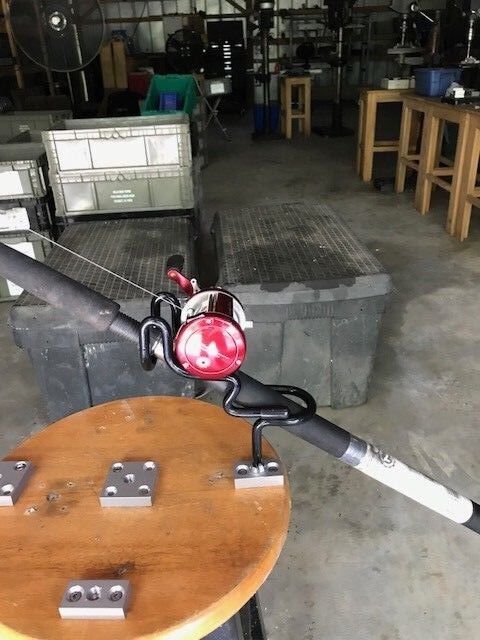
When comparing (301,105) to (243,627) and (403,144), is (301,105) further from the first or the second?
(243,627)

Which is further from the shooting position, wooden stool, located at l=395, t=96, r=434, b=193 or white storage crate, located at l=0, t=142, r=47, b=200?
wooden stool, located at l=395, t=96, r=434, b=193

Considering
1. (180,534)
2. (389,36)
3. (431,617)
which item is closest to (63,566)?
(180,534)

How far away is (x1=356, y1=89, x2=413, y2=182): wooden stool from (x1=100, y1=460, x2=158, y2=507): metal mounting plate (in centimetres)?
360

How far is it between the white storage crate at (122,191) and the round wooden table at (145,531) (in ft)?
4.81

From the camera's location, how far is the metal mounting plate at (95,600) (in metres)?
0.51

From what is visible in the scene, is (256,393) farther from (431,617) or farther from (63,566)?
(431,617)

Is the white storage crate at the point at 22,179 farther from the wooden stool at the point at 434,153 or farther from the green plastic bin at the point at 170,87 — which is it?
the wooden stool at the point at 434,153

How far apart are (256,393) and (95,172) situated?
67.3 inches

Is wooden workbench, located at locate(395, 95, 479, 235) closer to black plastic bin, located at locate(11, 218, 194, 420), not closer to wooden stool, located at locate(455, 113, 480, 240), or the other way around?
wooden stool, located at locate(455, 113, 480, 240)

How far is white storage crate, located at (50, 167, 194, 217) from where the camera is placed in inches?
81.6

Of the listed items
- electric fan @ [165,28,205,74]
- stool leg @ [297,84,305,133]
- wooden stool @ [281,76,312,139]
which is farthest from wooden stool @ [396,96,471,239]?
electric fan @ [165,28,205,74]

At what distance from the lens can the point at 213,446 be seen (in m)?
0.73

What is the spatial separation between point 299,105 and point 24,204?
4.67 m

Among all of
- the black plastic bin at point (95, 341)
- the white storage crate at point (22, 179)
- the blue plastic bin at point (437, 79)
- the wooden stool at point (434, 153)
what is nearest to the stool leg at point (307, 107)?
the wooden stool at point (434, 153)
